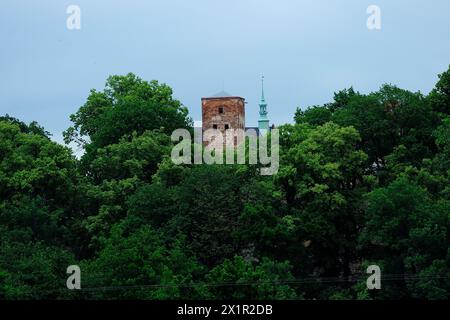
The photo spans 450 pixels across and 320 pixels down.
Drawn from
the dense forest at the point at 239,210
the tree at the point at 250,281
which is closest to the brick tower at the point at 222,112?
the dense forest at the point at 239,210

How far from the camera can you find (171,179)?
82.4 m

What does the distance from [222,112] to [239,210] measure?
99.5 feet

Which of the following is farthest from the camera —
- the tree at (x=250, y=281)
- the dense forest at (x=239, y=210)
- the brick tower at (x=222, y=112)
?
the brick tower at (x=222, y=112)

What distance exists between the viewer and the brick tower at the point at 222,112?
106m

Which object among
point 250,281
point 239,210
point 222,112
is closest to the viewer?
point 250,281

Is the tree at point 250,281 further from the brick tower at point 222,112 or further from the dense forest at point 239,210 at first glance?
the brick tower at point 222,112

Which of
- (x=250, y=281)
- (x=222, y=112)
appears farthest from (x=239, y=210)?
(x=222, y=112)

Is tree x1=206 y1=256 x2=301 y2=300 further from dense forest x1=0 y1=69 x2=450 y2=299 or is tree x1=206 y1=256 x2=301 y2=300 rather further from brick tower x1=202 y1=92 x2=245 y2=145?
brick tower x1=202 y1=92 x2=245 y2=145

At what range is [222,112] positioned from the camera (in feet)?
351

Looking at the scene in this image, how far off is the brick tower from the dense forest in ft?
50.4

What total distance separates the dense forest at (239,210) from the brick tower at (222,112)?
50.4 ft

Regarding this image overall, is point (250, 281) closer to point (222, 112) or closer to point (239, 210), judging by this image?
point (239, 210)
